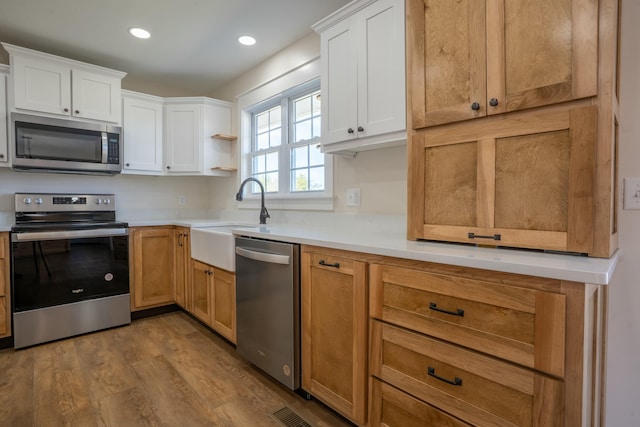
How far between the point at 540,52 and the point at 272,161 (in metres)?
2.40

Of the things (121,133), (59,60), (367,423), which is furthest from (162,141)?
(367,423)

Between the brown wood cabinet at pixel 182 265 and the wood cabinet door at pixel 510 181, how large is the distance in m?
2.23

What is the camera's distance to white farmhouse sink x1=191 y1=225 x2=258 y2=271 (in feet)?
7.21

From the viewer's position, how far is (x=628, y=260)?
1244 mm

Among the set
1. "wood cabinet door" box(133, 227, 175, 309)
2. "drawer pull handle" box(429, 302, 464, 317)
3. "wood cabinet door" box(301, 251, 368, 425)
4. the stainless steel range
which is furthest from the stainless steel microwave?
"drawer pull handle" box(429, 302, 464, 317)

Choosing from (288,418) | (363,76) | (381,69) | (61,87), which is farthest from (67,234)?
(381,69)

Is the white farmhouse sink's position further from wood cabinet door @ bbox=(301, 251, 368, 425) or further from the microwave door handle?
the microwave door handle

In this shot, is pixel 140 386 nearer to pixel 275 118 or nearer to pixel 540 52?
pixel 275 118

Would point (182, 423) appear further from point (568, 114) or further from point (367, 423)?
point (568, 114)

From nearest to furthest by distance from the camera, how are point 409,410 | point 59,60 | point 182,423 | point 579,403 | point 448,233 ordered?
point 579,403 → point 409,410 → point 448,233 → point 182,423 → point 59,60

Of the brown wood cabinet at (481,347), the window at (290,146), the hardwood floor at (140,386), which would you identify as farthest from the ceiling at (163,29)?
the hardwood floor at (140,386)

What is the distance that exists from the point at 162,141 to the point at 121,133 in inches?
17.0

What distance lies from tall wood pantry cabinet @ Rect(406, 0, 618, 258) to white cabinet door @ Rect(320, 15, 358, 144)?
16.6 inches

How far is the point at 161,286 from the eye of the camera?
3111 mm
